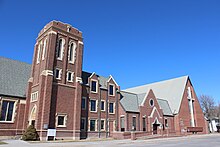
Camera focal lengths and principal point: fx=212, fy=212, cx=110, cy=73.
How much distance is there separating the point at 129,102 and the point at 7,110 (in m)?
23.4

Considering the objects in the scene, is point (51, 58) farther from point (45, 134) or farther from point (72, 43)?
point (45, 134)

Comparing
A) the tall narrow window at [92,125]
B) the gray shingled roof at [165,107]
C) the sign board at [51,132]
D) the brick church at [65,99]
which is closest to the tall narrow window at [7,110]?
the brick church at [65,99]

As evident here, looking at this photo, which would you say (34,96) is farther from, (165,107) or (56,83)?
(165,107)

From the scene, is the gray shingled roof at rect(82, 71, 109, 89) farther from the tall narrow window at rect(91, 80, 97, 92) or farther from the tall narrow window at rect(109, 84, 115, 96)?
the tall narrow window at rect(109, 84, 115, 96)

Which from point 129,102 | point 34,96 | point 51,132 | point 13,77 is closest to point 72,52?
point 34,96

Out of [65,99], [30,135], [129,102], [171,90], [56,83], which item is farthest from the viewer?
[171,90]

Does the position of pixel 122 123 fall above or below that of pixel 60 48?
below

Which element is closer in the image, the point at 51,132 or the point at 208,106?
the point at 51,132

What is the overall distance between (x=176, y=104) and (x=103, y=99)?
2345 centimetres

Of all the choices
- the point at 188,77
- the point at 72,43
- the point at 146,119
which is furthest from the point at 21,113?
the point at 188,77

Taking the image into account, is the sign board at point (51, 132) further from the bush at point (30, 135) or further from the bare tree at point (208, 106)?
the bare tree at point (208, 106)

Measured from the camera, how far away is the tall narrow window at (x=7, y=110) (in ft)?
98.8

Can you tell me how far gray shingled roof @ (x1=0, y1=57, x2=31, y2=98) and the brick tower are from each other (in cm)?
156

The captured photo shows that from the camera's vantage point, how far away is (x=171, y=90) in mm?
60469
